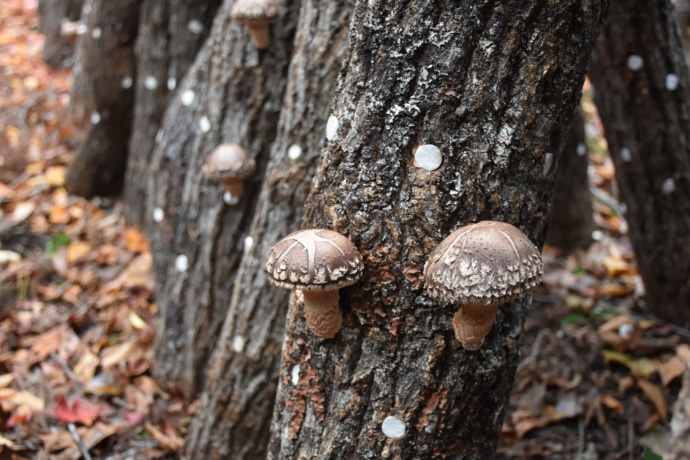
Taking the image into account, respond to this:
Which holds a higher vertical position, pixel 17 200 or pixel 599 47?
pixel 599 47

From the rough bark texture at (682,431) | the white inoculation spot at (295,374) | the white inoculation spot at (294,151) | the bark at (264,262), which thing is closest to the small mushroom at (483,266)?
the rough bark texture at (682,431)

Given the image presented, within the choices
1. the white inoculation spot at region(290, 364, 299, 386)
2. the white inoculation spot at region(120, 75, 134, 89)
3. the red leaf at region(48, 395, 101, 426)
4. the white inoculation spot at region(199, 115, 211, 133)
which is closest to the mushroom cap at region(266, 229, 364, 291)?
the white inoculation spot at region(290, 364, 299, 386)

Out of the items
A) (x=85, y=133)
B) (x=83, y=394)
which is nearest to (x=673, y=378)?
(x=83, y=394)

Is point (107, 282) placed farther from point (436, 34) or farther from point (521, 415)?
point (436, 34)

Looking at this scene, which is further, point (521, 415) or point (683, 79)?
point (683, 79)

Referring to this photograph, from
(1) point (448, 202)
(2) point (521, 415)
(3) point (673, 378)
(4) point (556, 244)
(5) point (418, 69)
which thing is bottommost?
(2) point (521, 415)

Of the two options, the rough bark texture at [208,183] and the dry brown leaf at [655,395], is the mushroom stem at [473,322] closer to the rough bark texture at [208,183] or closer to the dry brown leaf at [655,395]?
the rough bark texture at [208,183]
